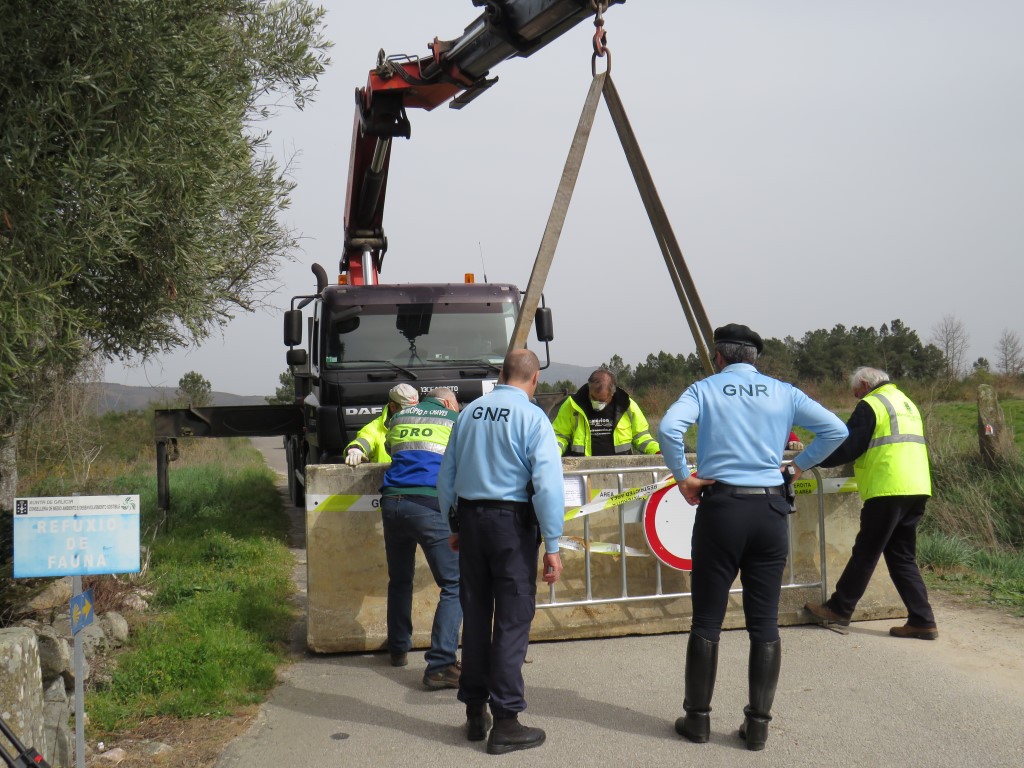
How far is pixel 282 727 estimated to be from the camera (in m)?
5.00

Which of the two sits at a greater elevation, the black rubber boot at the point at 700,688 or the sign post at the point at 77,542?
the sign post at the point at 77,542

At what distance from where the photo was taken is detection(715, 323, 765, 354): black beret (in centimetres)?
499

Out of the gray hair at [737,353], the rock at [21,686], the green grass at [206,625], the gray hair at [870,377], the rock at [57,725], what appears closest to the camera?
the rock at [21,686]

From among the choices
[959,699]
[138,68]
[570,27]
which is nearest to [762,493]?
[959,699]

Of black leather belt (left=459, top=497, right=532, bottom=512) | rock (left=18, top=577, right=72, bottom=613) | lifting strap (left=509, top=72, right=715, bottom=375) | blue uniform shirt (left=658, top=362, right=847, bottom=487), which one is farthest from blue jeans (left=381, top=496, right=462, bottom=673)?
rock (left=18, top=577, right=72, bottom=613)

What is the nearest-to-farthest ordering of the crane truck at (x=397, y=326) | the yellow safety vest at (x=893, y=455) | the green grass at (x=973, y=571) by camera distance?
the yellow safety vest at (x=893, y=455) → the green grass at (x=973, y=571) → the crane truck at (x=397, y=326)

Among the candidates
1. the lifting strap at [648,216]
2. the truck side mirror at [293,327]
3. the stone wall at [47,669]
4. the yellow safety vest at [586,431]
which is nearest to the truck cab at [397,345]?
the truck side mirror at [293,327]

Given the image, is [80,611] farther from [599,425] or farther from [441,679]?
[599,425]

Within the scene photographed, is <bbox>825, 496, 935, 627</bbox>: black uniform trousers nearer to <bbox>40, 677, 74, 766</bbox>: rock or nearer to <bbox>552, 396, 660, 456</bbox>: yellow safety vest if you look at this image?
<bbox>552, 396, 660, 456</bbox>: yellow safety vest

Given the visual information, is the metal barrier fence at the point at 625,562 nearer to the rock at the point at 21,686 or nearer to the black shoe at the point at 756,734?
the black shoe at the point at 756,734

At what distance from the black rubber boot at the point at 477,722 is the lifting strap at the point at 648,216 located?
8.00 ft

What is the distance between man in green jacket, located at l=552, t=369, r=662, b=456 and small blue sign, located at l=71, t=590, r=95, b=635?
4.41m

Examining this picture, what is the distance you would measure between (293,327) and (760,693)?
25.1ft

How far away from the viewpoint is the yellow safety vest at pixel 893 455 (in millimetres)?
6285
